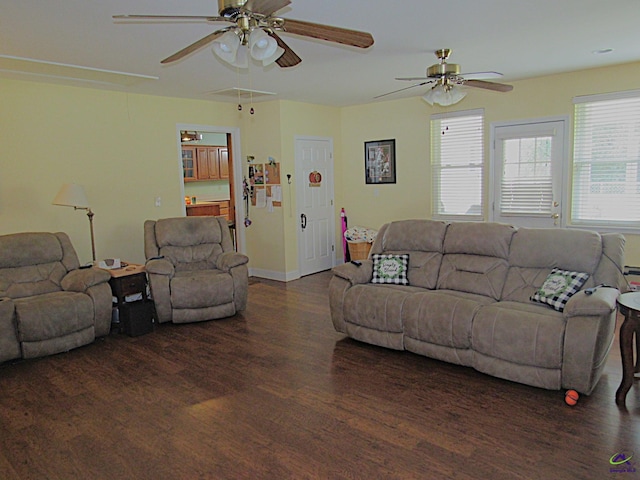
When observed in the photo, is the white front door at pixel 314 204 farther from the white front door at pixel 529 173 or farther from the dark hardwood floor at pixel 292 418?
the dark hardwood floor at pixel 292 418

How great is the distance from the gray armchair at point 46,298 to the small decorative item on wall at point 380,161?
4274 mm

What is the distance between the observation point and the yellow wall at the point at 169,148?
4.96 metres

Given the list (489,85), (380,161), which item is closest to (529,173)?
(489,85)

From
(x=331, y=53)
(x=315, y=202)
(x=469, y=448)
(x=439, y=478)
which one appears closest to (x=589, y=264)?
(x=469, y=448)

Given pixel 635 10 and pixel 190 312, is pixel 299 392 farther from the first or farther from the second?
pixel 635 10

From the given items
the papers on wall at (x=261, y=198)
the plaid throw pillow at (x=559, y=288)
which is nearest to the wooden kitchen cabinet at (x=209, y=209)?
the papers on wall at (x=261, y=198)

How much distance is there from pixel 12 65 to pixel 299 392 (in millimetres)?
3892

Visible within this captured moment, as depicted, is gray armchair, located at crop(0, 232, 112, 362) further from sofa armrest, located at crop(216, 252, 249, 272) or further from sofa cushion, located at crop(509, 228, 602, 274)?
sofa cushion, located at crop(509, 228, 602, 274)

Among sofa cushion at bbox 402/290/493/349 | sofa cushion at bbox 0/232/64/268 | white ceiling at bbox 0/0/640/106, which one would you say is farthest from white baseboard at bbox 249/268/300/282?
sofa cushion at bbox 402/290/493/349

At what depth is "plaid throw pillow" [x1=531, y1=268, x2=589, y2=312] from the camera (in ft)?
10.9

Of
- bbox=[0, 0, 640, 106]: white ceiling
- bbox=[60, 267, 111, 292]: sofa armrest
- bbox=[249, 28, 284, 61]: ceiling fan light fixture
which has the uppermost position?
bbox=[0, 0, 640, 106]: white ceiling

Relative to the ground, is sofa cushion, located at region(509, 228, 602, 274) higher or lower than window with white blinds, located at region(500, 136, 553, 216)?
lower

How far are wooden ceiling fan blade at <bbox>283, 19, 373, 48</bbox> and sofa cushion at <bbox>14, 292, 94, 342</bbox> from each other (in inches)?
125

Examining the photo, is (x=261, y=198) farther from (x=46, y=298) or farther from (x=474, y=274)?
(x=474, y=274)
